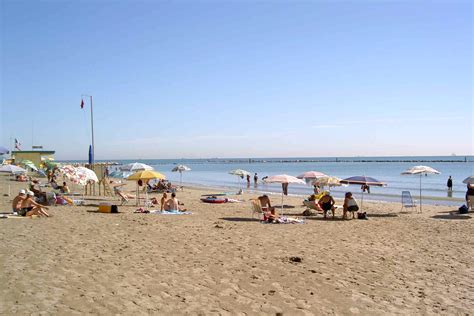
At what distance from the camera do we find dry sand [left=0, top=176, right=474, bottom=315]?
494 cm

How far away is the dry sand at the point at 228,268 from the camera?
194 inches

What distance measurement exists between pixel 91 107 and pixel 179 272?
20.6 meters

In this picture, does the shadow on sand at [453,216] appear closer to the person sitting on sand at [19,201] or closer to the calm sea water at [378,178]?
the calm sea water at [378,178]

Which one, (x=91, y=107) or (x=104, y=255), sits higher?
(x=91, y=107)

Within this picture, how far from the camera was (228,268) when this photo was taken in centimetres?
651

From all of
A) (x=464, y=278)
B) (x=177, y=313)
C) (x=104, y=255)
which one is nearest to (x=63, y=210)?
(x=104, y=255)

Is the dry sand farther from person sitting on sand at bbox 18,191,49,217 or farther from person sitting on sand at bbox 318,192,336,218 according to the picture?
person sitting on sand at bbox 318,192,336,218

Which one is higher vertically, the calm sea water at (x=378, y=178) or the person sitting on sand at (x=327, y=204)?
the person sitting on sand at (x=327, y=204)

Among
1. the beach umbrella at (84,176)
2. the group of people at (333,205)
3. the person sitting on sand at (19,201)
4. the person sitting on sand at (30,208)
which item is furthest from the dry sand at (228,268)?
the beach umbrella at (84,176)

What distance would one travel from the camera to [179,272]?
20.3ft

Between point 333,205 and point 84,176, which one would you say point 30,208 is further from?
point 333,205

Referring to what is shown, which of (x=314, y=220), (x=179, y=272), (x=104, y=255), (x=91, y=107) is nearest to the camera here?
(x=179, y=272)

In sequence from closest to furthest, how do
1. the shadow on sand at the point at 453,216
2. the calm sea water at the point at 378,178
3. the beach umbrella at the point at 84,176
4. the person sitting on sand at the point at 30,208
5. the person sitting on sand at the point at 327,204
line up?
the person sitting on sand at the point at 30,208 < the person sitting on sand at the point at 327,204 < the shadow on sand at the point at 453,216 < the beach umbrella at the point at 84,176 < the calm sea water at the point at 378,178

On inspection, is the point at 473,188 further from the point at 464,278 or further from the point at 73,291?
the point at 73,291
